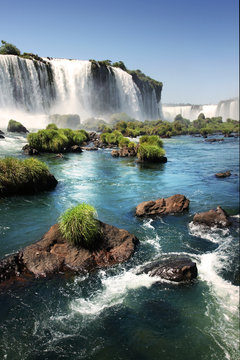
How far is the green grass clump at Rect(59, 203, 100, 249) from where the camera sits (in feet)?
33.0

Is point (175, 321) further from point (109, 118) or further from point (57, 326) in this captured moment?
point (109, 118)

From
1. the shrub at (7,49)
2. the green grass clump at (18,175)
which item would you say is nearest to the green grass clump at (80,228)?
the green grass clump at (18,175)

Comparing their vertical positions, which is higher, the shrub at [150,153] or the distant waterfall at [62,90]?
the distant waterfall at [62,90]

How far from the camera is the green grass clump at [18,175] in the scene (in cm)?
1709

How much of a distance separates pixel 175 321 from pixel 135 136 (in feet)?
214

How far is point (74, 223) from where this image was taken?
33.2 feet

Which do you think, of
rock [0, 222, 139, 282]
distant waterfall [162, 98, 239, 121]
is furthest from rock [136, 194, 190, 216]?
distant waterfall [162, 98, 239, 121]

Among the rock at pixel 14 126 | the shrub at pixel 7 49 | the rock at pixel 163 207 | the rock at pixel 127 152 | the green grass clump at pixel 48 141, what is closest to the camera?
the rock at pixel 163 207

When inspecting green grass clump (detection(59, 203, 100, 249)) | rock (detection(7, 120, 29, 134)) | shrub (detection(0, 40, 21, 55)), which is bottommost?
green grass clump (detection(59, 203, 100, 249))

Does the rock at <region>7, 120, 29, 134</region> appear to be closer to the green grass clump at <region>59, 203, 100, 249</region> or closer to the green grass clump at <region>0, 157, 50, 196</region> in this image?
the green grass clump at <region>0, 157, 50, 196</region>

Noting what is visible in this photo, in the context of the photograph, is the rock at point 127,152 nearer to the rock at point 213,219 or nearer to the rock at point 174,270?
the rock at point 213,219

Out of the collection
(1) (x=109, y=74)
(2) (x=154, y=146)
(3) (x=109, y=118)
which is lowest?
(2) (x=154, y=146)

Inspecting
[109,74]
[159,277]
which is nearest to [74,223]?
[159,277]

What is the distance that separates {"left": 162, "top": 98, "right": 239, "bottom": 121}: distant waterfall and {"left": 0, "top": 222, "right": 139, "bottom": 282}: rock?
158m
